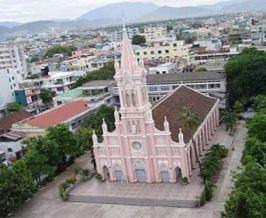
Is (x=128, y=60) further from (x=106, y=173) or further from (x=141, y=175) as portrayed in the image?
(x=106, y=173)

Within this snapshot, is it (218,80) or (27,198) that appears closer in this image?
(27,198)

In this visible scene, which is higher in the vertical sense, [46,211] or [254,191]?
[254,191]

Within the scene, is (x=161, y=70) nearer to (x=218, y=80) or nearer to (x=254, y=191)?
(x=218, y=80)

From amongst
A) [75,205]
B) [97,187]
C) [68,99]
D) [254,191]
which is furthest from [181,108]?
[68,99]

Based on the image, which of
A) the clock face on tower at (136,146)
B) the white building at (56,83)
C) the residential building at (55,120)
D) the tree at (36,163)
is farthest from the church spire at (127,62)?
the white building at (56,83)

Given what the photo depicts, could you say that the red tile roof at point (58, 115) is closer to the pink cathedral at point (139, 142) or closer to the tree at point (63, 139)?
the tree at point (63, 139)

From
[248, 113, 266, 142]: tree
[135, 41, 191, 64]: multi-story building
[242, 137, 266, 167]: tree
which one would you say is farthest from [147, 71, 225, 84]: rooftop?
[135, 41, 191, 64]: multi-story building
